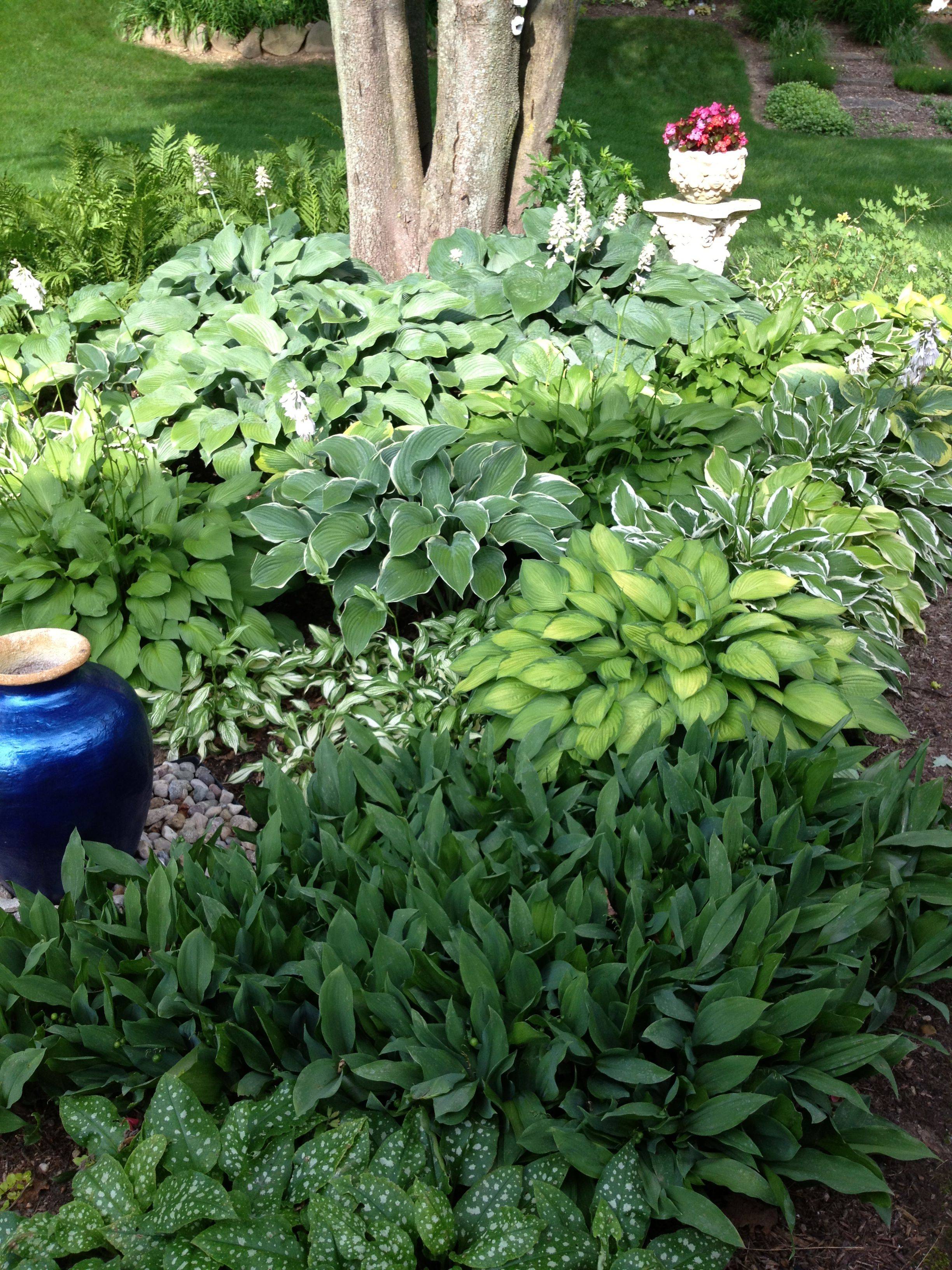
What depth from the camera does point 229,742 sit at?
3.54 m

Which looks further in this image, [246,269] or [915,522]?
[246,269]

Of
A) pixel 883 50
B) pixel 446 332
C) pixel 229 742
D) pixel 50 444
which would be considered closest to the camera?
pixel 229 742

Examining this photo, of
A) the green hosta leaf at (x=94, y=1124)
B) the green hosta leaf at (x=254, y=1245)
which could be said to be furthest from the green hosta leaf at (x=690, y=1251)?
the green hosta leaf at (x=94, y=1124)

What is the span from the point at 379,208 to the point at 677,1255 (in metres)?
5.43

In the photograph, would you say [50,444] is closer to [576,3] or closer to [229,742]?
[229,742]

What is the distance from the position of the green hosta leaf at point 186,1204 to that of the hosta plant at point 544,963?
0.88 ft

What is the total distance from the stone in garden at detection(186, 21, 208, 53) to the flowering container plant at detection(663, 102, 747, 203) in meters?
12.2

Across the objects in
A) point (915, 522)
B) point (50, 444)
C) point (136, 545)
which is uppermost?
point (50, 444)

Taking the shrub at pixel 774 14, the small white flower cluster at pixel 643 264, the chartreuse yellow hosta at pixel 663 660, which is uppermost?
→ the shrub at pixel 774 14

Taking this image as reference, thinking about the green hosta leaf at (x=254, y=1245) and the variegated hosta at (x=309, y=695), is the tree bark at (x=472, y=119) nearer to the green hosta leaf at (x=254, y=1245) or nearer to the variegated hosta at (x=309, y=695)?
the variegated hosta at (x=309, y=695)

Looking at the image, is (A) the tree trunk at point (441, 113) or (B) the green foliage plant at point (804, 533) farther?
(A) the tree trunk at point (441, 113)

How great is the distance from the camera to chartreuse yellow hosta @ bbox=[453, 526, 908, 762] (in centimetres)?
307

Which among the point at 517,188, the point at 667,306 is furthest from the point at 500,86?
the point at 667,306

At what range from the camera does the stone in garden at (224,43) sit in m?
14.9
